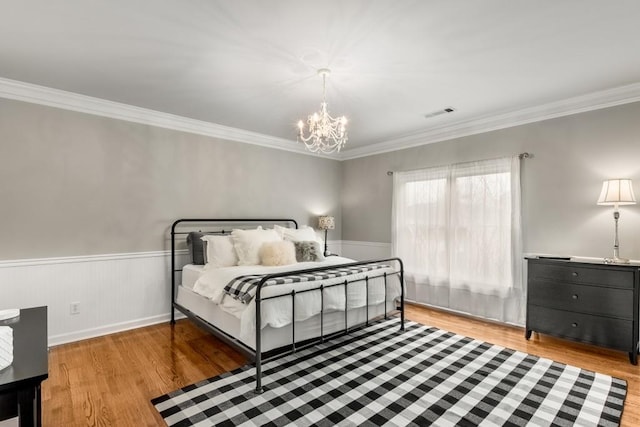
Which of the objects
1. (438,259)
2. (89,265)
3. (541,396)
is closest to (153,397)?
(89,265)

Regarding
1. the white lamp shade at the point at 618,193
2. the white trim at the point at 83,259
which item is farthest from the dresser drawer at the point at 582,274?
the white trim at the point at 83,259

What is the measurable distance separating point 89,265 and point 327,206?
365 cm

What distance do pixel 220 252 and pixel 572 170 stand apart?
13.3ft

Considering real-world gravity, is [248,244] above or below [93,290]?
above

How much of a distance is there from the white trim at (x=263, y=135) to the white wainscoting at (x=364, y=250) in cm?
163

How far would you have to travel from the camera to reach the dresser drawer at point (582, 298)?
2.99 m

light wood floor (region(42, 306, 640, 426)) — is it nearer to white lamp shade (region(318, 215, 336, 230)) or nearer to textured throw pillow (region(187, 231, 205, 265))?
textured throw pillow (region(187, 231, 205, 265))

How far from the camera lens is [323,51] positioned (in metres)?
2.50

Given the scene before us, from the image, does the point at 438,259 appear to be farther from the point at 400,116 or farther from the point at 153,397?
the point at 153,397

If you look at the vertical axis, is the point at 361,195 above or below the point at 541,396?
above

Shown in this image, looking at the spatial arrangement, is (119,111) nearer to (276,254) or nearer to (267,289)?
(276,254)

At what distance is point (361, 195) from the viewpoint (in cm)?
581

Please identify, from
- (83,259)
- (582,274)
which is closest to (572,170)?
(582,274)

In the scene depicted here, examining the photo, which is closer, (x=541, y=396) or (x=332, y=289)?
(x=541, y=396)
